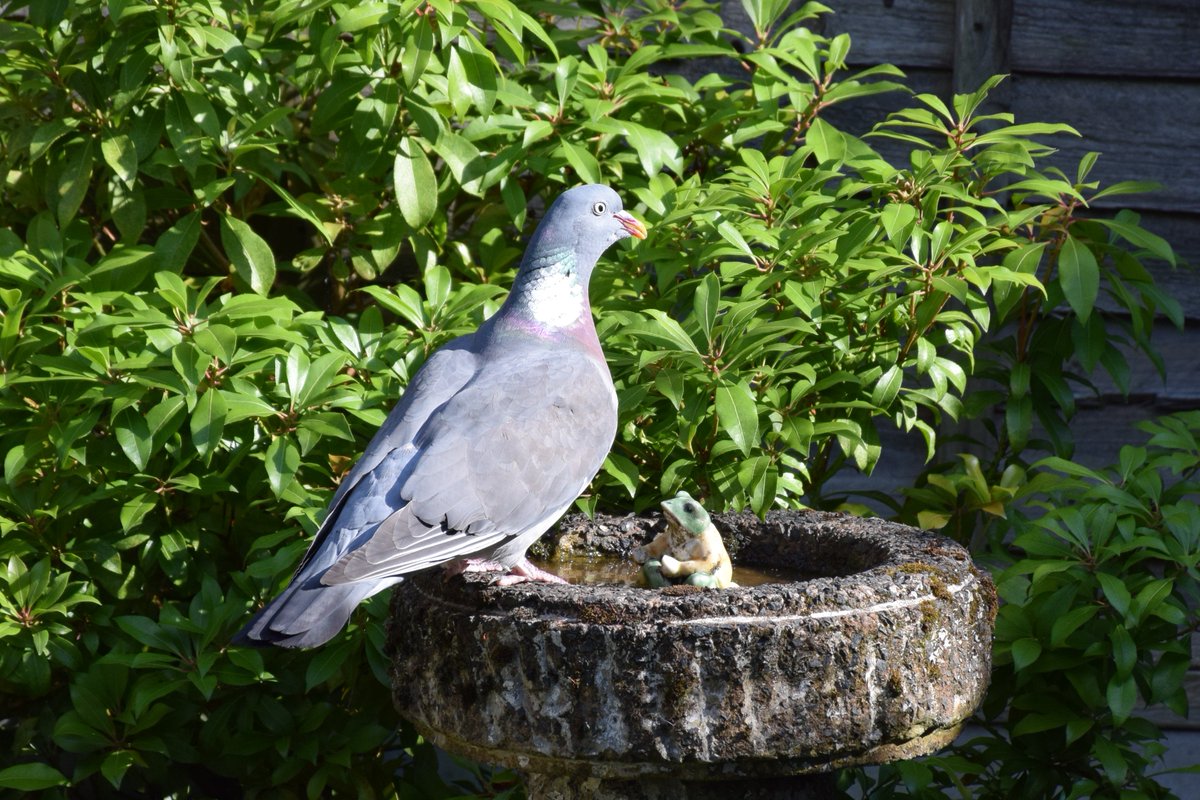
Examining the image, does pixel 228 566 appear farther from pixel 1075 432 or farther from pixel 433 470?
pixel 1075 432

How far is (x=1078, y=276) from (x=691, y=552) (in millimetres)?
1251

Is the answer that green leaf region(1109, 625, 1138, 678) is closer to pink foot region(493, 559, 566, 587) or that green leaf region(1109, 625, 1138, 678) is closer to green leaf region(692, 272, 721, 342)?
green leaf region(692, 272, 721, 342)

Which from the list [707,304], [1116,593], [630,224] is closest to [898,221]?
[707,304]

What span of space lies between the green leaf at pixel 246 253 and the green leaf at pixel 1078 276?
186 cm

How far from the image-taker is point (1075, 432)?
12.3 feet

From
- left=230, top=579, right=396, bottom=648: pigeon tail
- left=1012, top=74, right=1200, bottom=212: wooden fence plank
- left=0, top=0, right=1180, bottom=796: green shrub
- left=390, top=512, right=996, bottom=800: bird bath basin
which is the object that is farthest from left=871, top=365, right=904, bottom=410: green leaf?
left=1012, top=74, right=1200, bottom=212: wooden fence plank

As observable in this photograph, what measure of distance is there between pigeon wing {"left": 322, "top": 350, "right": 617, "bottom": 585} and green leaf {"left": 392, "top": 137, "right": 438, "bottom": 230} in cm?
69

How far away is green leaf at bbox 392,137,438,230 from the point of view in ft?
9.87

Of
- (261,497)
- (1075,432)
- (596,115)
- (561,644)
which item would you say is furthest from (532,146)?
(1075,432)

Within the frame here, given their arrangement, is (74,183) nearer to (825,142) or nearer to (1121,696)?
(825,142)

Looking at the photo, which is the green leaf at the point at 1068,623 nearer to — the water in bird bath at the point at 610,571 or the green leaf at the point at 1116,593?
the green leaf at the point at 1116,593

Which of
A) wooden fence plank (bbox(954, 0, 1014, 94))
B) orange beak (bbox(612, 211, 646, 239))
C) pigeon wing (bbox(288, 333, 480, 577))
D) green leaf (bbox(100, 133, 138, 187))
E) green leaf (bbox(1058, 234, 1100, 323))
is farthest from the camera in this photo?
wooden fence plank (bbox(954, 0, 1014, 94))

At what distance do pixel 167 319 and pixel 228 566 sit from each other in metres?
0.67

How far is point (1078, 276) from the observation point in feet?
9.46
